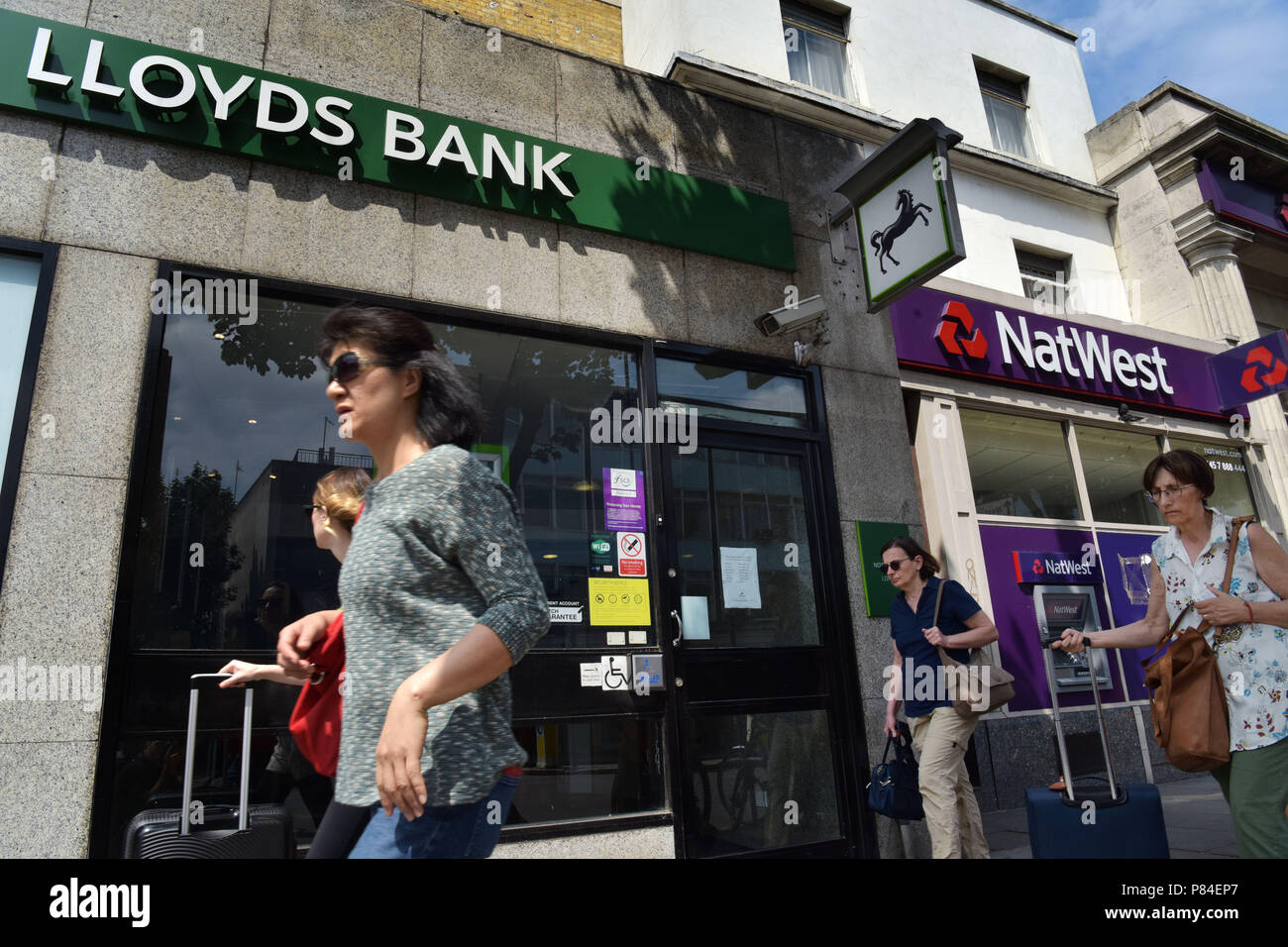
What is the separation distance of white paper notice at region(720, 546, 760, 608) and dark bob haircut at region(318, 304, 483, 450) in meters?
3.95

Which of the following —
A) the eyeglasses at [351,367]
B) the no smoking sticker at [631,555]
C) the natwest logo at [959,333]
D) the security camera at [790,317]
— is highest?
the natwest logo at [959,333]

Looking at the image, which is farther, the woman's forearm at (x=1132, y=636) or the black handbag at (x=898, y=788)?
the black handbag at (x=898, y=788)

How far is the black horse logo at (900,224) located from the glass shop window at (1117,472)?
13.2 feet

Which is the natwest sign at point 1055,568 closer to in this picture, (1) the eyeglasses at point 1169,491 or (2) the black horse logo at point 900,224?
(2) the black horse logo at point 900,224

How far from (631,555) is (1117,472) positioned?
6865 mm

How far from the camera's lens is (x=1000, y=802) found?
7.00 meters

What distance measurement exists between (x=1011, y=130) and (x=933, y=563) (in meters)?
9.65

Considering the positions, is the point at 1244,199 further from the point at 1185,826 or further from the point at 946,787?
the point at 946,787

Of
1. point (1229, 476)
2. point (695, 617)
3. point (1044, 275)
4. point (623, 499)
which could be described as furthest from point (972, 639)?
point (1044, 275)

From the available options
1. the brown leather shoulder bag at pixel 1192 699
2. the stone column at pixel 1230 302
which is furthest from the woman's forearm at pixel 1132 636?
the stone column at pixel 1230 302

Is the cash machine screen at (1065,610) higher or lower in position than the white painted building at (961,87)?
lower

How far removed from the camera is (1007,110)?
12.1 metres

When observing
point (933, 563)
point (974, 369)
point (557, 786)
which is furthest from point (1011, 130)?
point (557, 786)

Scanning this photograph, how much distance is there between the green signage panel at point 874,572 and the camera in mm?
6129
